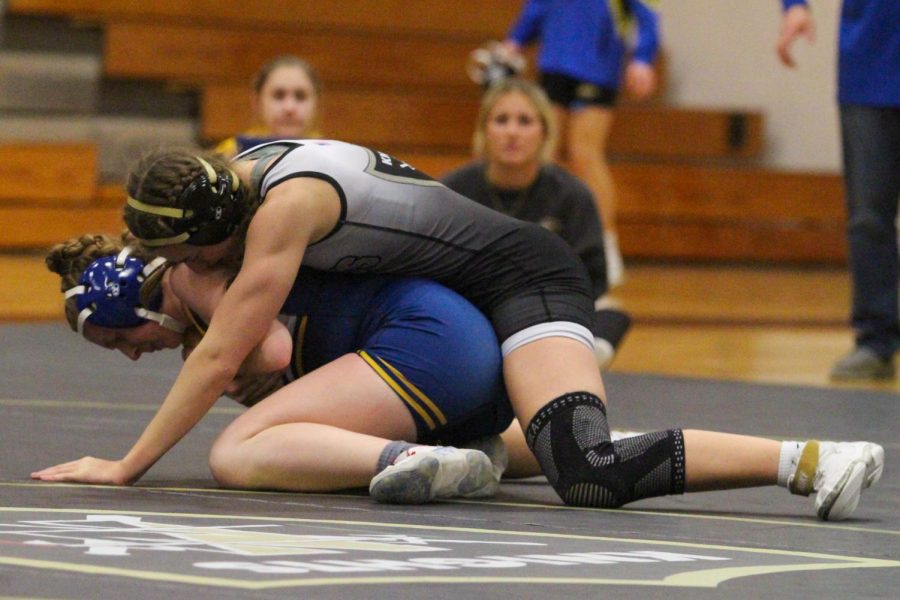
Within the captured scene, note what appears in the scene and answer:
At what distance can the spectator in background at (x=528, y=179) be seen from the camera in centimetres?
491

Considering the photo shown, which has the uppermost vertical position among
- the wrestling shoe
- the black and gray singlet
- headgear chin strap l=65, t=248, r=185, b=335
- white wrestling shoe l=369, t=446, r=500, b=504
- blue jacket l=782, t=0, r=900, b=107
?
blue jacket l=782, t=0, r=900, b=107

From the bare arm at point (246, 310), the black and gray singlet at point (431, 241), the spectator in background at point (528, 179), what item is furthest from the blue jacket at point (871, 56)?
the bare arm at point (246, 310)

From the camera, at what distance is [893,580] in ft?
7.42

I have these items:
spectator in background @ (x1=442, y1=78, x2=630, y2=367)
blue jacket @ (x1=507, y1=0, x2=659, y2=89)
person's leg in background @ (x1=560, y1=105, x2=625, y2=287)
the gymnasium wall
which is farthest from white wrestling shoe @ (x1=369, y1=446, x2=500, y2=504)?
the gymnasium wall

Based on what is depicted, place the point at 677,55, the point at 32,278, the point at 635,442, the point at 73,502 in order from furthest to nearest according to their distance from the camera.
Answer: the point at 677,55 < the point at 32,278 < the point at 635,442 < the point at 73,502

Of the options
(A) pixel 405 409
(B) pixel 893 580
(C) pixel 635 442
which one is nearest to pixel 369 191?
(A) pixel 405 409

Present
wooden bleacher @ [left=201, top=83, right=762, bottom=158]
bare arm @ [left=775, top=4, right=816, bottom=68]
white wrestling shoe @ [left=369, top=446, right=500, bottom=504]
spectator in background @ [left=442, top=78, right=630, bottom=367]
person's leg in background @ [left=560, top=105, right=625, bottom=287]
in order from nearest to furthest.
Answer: white wrestling shoe @ [left=369, top=446, right=500, bottom=504] → spectator in background @ [left=442, top=78, right=630, bottom=367] → bare arm @ [left=775, top=4, right=816, bottom=68] → person's leg in background @ [left=560, top=105, right=625, bottom=287] → wooden bleacher @ [left=201, top=83, right=762, bottom=158]

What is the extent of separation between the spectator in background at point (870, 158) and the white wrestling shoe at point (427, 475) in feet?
8.80

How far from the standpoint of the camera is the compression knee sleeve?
9.25 feet

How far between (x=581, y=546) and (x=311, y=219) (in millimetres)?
718

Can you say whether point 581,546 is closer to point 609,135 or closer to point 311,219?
point 311,219

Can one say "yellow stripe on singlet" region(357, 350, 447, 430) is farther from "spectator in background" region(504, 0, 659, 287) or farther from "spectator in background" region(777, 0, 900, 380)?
"spectator in background" region(504, 0, 659, 287)

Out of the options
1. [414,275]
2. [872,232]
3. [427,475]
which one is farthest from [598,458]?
[872,232]

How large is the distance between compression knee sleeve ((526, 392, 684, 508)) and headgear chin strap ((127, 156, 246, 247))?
59cm
